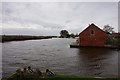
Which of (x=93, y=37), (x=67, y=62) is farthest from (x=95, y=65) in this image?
(x=93, y=37)

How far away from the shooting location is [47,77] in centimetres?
1145

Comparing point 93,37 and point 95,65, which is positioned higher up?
point 93,37

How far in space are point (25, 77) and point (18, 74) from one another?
498 mm

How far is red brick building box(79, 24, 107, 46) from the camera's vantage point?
168ft

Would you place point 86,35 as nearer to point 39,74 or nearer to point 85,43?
point 85,43

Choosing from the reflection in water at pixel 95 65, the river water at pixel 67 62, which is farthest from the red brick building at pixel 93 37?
the reflection in water at pixel 95 65

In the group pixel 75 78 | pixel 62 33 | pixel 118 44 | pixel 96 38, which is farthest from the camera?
pixel 62 33

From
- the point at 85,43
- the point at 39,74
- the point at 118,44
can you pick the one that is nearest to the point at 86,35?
the point at 85,43

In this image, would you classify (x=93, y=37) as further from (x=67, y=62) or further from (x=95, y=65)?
(x=95, y=65)

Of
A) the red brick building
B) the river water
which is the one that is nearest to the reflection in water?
the river water

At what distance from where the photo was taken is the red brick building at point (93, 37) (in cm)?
5116

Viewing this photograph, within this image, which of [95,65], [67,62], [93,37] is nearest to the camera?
[95,65]

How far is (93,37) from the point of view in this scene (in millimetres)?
51750

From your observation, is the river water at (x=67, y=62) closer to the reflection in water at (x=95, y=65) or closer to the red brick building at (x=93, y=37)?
the reflection in water at (x=95, y=65)
